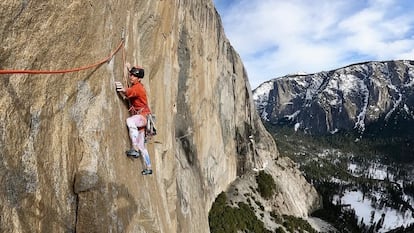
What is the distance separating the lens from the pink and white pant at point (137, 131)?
484 inches

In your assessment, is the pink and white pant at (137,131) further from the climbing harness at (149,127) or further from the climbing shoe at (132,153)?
the climbing shoe at (132,153)

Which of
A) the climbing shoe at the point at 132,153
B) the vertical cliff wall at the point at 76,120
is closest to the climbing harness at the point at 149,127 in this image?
the vertical cliff wall at the point at 76,120

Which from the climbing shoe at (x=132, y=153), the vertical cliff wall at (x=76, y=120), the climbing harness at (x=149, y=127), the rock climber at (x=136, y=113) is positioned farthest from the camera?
the climbing harness at (x=149, y=127)

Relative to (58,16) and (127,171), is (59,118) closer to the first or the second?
(58,16)

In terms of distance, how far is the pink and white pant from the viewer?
12289mm

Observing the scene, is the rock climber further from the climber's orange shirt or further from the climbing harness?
the climbing harness

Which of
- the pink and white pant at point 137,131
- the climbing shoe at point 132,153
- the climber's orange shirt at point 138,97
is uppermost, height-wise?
the climber's orange shirt at point 138,97

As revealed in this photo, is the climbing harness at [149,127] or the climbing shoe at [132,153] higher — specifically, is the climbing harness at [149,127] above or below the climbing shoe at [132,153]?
above

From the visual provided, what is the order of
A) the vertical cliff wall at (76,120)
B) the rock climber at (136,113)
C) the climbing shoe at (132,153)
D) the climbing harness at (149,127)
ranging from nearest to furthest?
the vertical cliff wall at (76,120) < the climbing shoe at (132,153) < the rock climber at (136,113) < the climbing harness at (149,127)

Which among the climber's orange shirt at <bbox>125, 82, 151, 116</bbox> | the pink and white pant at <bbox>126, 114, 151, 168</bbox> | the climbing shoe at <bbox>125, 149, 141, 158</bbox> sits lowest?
the climbing shoe at <bbox>125, 149, 141, 158</bbox>

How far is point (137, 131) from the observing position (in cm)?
1238

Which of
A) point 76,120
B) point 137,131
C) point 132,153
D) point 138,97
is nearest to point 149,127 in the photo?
point 137,131

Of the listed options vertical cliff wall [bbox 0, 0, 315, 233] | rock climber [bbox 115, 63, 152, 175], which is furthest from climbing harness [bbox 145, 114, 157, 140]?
vertical cliff wall [bbox 0, 0, 315, 233]

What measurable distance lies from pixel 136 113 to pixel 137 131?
0.65 meters
